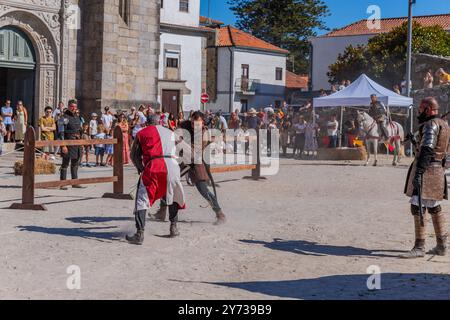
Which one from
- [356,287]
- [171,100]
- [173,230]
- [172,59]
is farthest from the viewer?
[172,59]

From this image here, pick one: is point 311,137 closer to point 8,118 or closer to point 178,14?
point 8,118

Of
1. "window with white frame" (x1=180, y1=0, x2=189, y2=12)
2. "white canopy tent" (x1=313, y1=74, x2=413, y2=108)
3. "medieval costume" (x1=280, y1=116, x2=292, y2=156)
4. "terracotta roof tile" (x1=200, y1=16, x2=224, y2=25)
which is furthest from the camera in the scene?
"terracotta roof tile" (x1=200, y1=16, x2=224, y2=25)

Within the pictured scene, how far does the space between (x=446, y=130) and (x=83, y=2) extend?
66.0ft

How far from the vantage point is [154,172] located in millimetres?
8906

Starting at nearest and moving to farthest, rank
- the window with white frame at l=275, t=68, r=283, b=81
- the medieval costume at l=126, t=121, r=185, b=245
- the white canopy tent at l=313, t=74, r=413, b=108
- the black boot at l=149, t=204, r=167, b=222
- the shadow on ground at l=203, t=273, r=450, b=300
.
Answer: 1. the shadow on ground at l=203, t=273, r=450, b=300
2. the medieval costume at l=126, t=121, r=185, b=245
3. the black boot at l=149, t=204, r=167, b=222
4. the white canopy tent at l=313, t=74, r=413, b=108
5. the window with white frame at l=275, t=68, r=283, b=81

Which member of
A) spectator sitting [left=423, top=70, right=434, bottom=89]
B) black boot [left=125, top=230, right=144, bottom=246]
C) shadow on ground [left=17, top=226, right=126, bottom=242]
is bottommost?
shadow on ground [left=17, top=226, right=126, bottom=242]

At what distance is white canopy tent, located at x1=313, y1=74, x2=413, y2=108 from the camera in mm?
25188

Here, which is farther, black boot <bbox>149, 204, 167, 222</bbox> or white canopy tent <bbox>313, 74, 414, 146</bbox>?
white canopy tent <bbox>313, 74, 414, 146</bbox>

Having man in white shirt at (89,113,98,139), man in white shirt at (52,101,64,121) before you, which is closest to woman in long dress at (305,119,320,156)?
man in white shirt at (89,113,98,139)

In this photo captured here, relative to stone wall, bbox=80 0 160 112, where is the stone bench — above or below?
below

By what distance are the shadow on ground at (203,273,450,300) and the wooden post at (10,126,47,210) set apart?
5439 mm

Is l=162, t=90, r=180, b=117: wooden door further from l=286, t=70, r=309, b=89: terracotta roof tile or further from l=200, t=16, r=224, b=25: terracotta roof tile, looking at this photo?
l=286, t=70, r=309, b=89: terracotta roof tile

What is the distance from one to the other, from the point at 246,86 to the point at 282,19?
14.0 meters

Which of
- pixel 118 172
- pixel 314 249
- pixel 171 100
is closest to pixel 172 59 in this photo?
pixel 171 100
